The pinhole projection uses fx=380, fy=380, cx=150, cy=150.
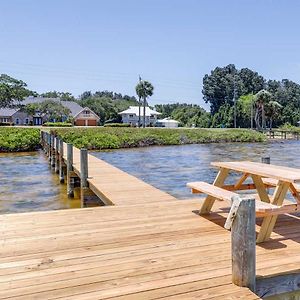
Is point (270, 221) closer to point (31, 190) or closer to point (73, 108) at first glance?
point (31, 190)

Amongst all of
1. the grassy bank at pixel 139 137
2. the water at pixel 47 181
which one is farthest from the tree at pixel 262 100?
the water at pixel 47 181

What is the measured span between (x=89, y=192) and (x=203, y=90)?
259 feet

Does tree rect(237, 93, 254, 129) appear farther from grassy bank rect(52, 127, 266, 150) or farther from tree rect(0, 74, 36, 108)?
tree rect(0, 74, 36, 108)

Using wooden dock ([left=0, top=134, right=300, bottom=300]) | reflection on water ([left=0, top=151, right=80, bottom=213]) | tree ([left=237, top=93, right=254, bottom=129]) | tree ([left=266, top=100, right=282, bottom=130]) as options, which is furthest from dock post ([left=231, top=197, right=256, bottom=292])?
tree ([left=237, top=93, right=254, bottom=129])

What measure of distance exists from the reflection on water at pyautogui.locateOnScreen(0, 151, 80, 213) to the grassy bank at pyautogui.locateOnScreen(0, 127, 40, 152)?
30.8 feet

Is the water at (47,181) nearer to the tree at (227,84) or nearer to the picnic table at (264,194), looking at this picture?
the picnic table at (264,194)

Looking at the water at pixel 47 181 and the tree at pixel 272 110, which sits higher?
the tree at pixel 272 110

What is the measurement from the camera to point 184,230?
172 inches

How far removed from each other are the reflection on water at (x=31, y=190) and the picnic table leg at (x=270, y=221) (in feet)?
21.6

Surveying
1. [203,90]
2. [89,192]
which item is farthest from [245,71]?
[89,192]

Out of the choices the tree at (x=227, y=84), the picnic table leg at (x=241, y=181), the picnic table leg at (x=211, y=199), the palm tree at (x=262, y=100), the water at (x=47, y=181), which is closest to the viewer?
the picnic table leg at (x=211, y=199)

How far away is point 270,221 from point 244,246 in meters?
1.13

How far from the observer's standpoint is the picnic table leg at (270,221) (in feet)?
12.9

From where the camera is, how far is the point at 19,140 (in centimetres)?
2741
